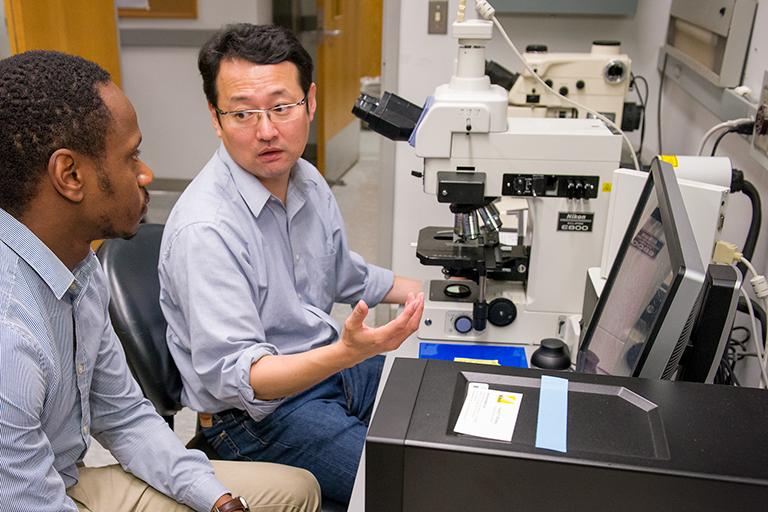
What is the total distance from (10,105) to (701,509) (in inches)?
36.2

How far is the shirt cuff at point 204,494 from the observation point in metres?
1.22

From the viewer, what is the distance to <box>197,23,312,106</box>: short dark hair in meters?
1.43

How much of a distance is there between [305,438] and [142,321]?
0.39 meters

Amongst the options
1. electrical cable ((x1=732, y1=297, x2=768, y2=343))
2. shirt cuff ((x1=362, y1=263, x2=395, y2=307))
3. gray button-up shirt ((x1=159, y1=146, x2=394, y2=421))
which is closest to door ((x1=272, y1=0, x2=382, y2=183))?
shirt cuff ((x1=362, y1=263, x2=395, y2=307))

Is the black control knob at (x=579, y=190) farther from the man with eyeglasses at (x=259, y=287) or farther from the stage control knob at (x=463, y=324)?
the man with eyeglasses at (x=259, y=287)

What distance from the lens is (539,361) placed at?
4.18 feet

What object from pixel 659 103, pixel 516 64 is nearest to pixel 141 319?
pixel 516 64

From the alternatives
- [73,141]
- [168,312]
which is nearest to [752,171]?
[168,312]

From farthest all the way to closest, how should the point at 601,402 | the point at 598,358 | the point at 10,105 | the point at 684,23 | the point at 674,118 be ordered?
the point at 674,118, the point at 684,23, the point at 598,358, the point at 10,105, the point at 601,402

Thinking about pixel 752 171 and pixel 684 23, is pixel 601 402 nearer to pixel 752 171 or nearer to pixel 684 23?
pixel 752 171

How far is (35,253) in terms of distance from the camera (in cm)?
97

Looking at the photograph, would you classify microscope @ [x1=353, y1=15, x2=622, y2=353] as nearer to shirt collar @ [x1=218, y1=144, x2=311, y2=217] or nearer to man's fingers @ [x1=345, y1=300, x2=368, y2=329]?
shirt collar @ [x1=218, y1=144, x2=311, y2=217]

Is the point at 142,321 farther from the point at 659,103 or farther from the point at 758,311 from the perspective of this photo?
the point at 659,103

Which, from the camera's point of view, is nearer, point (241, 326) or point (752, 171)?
point (241, 326)
